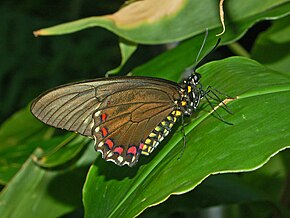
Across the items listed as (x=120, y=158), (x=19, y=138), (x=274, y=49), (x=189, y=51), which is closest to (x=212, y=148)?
(x=120, y=158)

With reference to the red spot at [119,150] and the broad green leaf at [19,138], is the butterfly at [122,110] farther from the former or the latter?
the broad green leaf at [19,138]

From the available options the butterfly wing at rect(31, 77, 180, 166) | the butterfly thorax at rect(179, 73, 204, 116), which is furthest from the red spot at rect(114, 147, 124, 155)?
the butterfly thorax at rect(179, 73, 204, 116)

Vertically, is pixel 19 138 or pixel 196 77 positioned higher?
pixel 196 77

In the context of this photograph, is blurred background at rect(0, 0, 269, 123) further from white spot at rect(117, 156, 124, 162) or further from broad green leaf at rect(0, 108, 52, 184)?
white spot at rect(117, 156, 124, 162)

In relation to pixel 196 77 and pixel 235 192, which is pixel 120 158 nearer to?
pixel 196 77

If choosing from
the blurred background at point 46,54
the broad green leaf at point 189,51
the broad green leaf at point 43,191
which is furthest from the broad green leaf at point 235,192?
→ the blurred background at point 46,54
